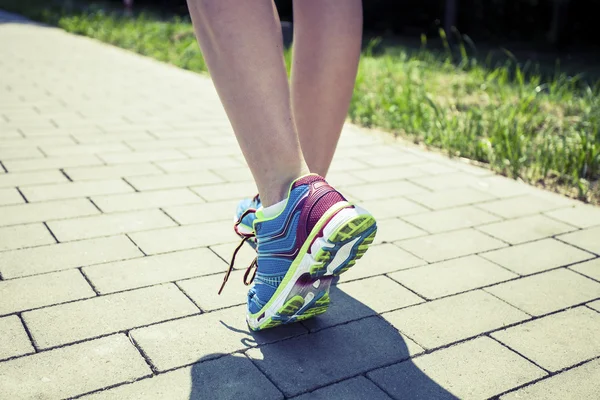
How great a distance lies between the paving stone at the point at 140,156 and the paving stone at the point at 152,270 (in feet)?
3.99

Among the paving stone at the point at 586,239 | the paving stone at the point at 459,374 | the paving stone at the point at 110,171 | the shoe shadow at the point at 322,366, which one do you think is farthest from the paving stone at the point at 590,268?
the paving stone at the point at 110,171

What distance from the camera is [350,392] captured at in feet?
4.89

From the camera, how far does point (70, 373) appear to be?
1.50 metres

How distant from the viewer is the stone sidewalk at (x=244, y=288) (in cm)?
154

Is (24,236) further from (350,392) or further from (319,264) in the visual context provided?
(350,392)

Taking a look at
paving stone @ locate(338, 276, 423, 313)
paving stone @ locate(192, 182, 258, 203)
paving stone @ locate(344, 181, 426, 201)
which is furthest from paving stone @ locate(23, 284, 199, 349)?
paving stone @ locate(344, 181, 426, 201)

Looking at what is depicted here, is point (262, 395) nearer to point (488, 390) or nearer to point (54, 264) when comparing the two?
point (488, 390)

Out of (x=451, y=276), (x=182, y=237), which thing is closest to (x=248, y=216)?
(x=182, y=237)

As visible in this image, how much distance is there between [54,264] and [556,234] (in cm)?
177

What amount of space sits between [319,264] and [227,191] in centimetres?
144

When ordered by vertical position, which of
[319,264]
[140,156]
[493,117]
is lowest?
[140,156]

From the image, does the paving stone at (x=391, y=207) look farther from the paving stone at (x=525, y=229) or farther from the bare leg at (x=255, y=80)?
the bare leg at (x=255, y=80)

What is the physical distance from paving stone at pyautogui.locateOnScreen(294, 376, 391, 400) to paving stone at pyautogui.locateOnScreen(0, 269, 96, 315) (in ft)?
→ 2.47

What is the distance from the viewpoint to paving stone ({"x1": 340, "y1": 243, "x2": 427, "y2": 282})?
6.97ft
